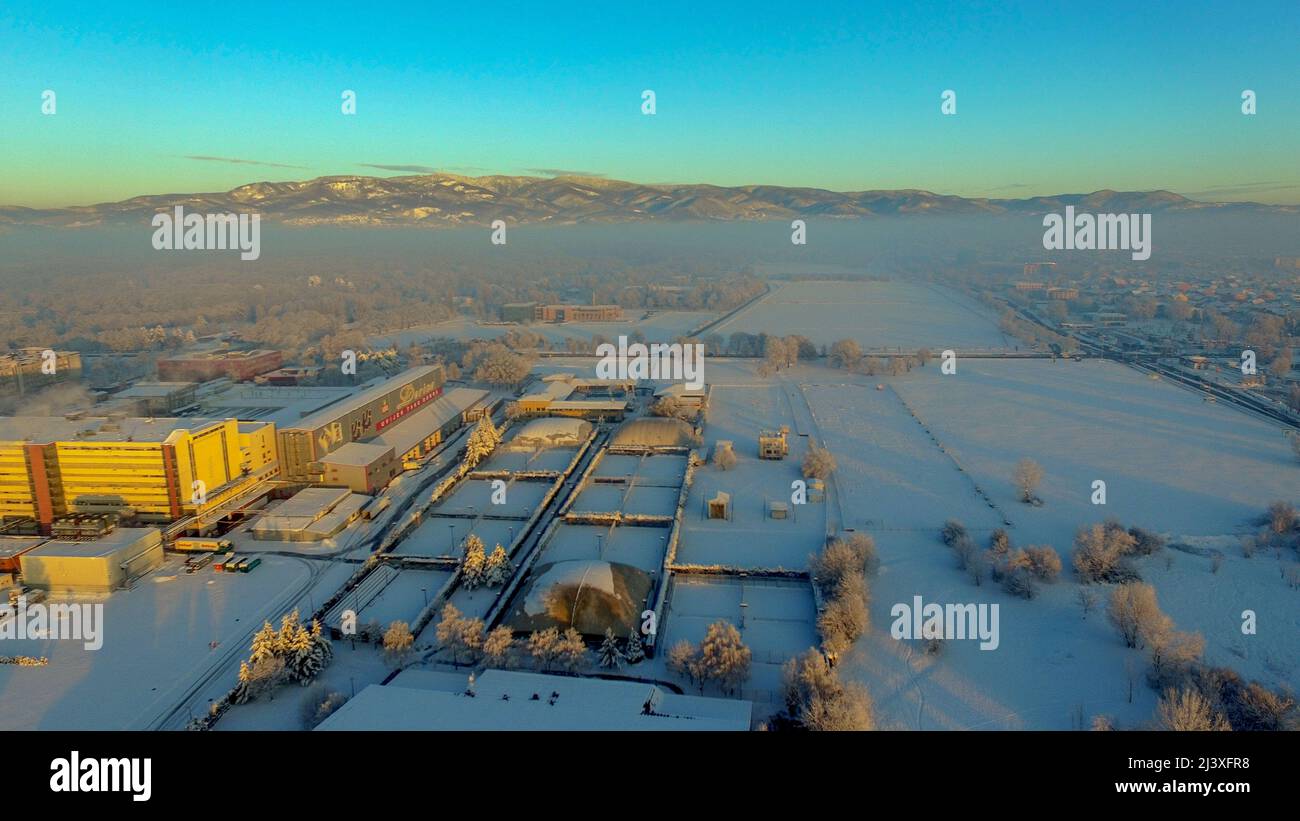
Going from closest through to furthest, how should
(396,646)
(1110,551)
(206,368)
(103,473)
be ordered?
(396,646), (1110,551), (103,473), (206,368)

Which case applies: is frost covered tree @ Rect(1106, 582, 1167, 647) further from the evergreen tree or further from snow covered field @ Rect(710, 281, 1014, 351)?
snow covered field @ Rect(710, 281, 1014, 351)

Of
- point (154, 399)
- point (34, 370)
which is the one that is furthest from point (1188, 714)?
point (34, 370)

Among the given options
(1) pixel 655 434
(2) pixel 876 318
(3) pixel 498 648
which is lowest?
(3) pixel 498 648

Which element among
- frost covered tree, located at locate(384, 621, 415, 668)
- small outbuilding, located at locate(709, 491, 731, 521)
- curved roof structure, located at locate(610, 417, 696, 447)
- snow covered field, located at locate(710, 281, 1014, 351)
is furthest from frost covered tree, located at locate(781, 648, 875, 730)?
snow covered field, located at locate(710, 281, 1014, 351)

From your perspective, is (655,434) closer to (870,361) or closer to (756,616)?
(756,616)

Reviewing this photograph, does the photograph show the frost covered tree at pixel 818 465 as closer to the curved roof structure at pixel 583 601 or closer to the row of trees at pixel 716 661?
the curved roof structure at pixel 583 601

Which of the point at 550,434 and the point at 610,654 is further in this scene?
the point at 550,434
